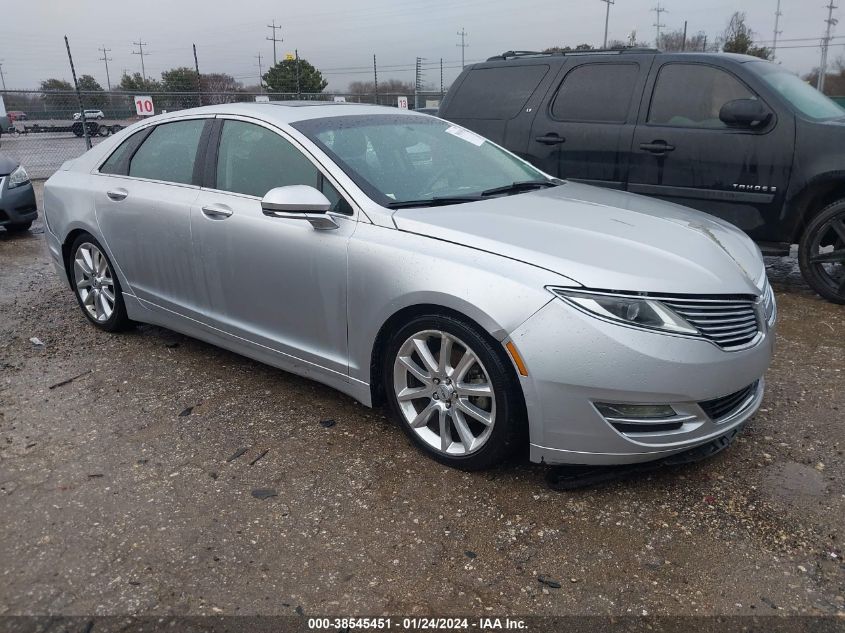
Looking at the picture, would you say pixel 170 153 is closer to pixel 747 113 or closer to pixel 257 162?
pixel 257 162

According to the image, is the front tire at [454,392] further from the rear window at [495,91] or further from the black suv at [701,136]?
the rear window at [495,91]

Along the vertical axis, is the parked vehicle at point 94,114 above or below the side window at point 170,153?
below

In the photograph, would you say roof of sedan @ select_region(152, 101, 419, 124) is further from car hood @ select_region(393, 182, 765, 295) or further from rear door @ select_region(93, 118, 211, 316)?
car hood @ select_region(393, 182, 765, 295)

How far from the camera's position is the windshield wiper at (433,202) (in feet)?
10.6

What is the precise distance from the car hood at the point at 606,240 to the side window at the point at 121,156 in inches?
90.5

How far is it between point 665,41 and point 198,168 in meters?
34.9

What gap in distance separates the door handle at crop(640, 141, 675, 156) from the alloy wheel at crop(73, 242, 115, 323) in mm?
4134

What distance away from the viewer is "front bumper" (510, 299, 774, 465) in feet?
A: 8.40

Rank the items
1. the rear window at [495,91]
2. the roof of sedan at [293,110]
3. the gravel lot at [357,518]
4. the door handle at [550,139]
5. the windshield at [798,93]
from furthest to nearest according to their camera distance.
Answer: the rear window at [495,91] < the door handle at [550,139] < the windshield at [798,93] < the roof of sedan at [293,110] < the gravel lot at [357,518]

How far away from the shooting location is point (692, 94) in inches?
221

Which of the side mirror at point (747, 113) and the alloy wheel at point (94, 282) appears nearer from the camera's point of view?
the alloy wheel at point (94, 282)

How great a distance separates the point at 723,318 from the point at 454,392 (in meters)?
1.11

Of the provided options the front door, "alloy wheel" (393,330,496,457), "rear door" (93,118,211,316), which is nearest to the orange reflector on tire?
"alloy wheel" (393,330,496,457)

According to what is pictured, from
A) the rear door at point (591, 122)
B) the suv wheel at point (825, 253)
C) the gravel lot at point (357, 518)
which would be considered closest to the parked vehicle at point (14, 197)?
the gravel lot at point (357, 518)
